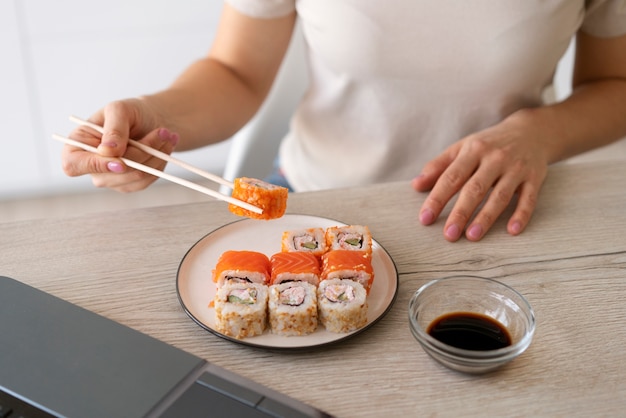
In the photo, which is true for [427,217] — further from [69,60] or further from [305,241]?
[69,60]

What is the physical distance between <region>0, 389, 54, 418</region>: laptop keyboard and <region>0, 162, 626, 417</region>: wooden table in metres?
0.19

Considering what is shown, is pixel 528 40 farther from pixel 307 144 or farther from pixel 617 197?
pixel 307 144

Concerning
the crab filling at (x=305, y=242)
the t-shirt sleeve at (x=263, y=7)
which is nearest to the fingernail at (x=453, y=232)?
the crab filling at (x=305, y=242)

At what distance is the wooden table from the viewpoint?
0.84 m

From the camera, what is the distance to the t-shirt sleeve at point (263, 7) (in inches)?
57.7

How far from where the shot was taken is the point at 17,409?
→ 78cm

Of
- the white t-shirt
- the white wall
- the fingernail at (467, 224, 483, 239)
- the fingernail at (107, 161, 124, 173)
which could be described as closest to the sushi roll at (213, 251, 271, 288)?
the fingernail at (107, 161, 124, 173)

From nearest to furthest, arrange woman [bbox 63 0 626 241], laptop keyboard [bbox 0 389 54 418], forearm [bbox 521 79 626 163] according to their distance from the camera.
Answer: laptop keyboard [bbox 0 389 54 418] → woman [bbox 63 0 626 241] → forearm [bbox 521 79 626 163]

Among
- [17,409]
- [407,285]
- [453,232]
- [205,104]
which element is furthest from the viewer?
[205,104]

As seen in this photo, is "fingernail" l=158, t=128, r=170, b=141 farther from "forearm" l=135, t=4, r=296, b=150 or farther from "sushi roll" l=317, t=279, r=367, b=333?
"sushi roll" l=317, t=279, r=367, b=333

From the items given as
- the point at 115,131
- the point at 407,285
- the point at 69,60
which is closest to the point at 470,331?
the point at 407,285

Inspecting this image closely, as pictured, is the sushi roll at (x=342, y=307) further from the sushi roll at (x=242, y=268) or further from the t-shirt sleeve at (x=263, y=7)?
the t-shirt sleeve at (x=263, y=7)

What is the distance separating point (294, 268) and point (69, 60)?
224cm

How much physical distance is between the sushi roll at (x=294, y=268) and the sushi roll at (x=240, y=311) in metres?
0.04
